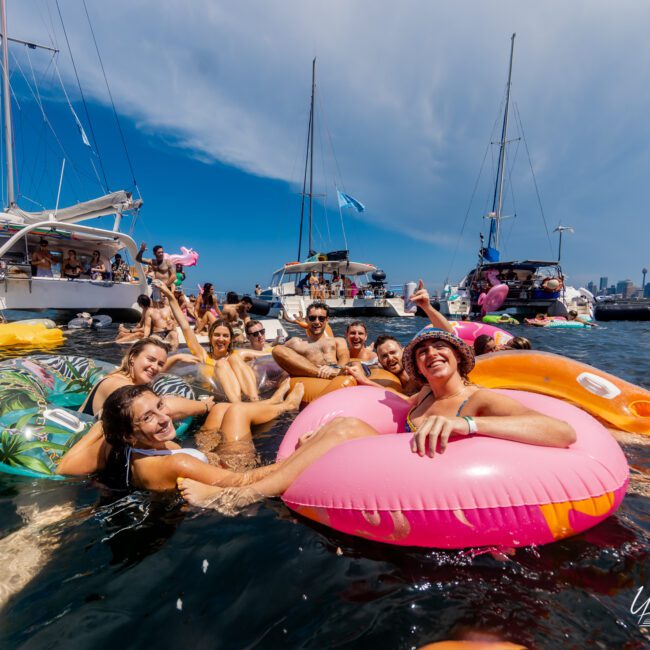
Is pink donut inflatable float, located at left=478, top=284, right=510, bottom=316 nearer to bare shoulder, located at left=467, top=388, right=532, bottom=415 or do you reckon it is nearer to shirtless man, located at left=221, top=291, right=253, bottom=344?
shirtless man, located at left=221, top=291, right=253, bottom=344

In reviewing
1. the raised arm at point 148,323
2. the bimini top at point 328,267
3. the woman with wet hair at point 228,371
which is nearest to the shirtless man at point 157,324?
the raised arm at point 148,323

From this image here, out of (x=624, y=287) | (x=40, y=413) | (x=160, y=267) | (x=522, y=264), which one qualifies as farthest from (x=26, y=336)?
(x=624, y=287)

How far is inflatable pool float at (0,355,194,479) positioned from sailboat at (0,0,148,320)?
805 centimetres

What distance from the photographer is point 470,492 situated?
6.75ft

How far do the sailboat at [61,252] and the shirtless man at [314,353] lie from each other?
8839mm

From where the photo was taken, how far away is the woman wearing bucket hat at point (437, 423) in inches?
86.4

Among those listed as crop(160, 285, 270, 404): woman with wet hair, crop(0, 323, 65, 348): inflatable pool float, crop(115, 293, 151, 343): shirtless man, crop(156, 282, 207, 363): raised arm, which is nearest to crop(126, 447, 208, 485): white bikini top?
crop(160, 285, 270, 404): woman with wet hair

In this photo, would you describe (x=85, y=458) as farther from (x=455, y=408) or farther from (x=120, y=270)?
(x=120, y=270)

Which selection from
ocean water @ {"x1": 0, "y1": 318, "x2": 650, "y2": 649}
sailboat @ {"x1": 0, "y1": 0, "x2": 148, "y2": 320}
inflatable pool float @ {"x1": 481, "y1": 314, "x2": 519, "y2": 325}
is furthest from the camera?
inflatable pool float @ {"x1": 481, "y1": 314, "x2": 519, "y2": 325}

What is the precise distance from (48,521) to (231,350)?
3323 millimetres

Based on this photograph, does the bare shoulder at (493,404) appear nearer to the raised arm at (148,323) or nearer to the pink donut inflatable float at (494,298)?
the raised arm at (148,323)

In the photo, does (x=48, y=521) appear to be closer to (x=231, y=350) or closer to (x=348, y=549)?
(x=348, y=549)

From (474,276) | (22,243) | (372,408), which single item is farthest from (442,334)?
(474,276)

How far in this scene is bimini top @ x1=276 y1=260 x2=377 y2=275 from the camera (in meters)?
26.3
